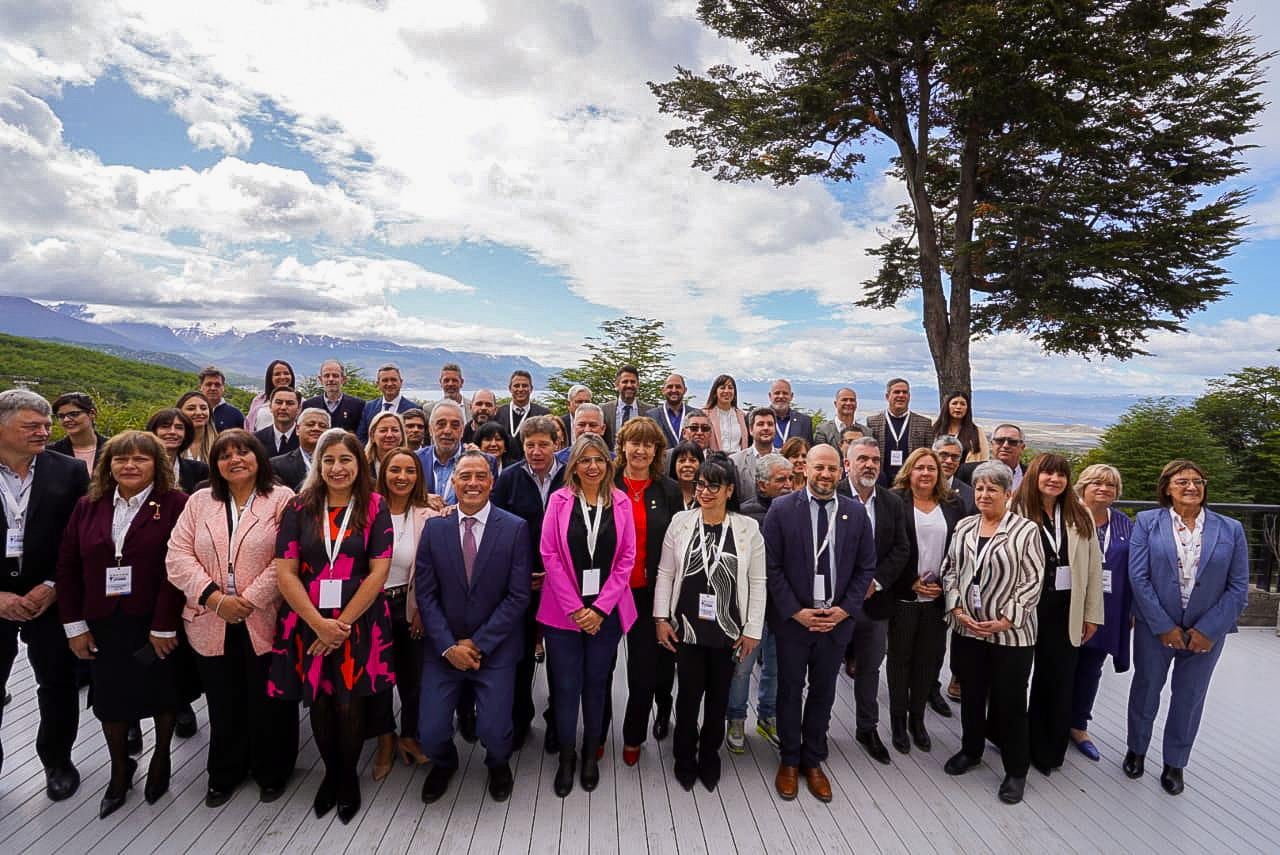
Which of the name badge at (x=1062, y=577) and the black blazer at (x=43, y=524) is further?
the name badge at (x=1062, y=577)

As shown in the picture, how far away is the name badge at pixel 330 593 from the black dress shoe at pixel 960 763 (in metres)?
3.35

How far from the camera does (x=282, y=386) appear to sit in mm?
5152

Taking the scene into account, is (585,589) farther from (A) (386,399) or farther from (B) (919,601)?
(A) (386,399)

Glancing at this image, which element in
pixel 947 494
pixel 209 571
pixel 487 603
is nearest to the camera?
pixel 209 571

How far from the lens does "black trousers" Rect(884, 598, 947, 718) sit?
351 cm

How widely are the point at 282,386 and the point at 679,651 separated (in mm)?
4220

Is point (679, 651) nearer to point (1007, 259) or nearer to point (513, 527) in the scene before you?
point (513, 527)

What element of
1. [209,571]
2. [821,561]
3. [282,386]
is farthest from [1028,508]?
[282,386]

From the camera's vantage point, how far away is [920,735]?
3557mm

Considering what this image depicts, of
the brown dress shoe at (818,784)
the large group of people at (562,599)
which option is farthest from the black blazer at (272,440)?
the brown dress shoe at (818,784)

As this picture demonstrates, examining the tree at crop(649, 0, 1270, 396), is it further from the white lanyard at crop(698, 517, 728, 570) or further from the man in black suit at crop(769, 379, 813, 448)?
the white lanyard at crop(698, 517, 728, 570)

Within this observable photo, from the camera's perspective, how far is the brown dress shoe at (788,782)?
3.04 metres

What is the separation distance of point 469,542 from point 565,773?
131 cm

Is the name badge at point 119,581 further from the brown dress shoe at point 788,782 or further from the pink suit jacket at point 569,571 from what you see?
the brown dress shoe at point 788,782
